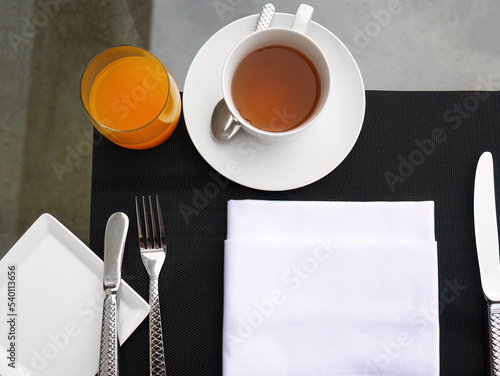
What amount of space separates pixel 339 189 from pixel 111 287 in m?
0.35

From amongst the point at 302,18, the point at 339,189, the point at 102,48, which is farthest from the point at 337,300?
the point at 102,48

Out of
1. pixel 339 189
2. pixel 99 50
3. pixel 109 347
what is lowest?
pixel 109 347

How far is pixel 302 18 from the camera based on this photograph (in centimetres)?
54

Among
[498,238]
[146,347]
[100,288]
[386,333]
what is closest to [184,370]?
[146,347]

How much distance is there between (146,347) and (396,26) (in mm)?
839

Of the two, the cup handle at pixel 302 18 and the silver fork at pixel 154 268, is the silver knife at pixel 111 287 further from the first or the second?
the cup handle at pixel 302 18

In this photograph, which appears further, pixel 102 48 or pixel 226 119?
pixel 102 48

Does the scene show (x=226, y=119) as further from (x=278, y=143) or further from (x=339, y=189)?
(x=339, y=189)

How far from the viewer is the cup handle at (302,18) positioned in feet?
1.77

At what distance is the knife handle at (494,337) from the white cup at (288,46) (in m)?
0.37

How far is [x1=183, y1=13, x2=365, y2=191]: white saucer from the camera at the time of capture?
56 cm

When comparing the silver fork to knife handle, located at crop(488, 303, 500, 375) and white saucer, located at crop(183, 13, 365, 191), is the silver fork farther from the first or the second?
knife handle, located at crop(488, 303, 500, 375)

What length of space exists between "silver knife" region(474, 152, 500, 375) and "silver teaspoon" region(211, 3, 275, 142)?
0.36 meters

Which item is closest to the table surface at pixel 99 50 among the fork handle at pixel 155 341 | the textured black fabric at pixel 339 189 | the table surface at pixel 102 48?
the table surface at pixel 102 48
